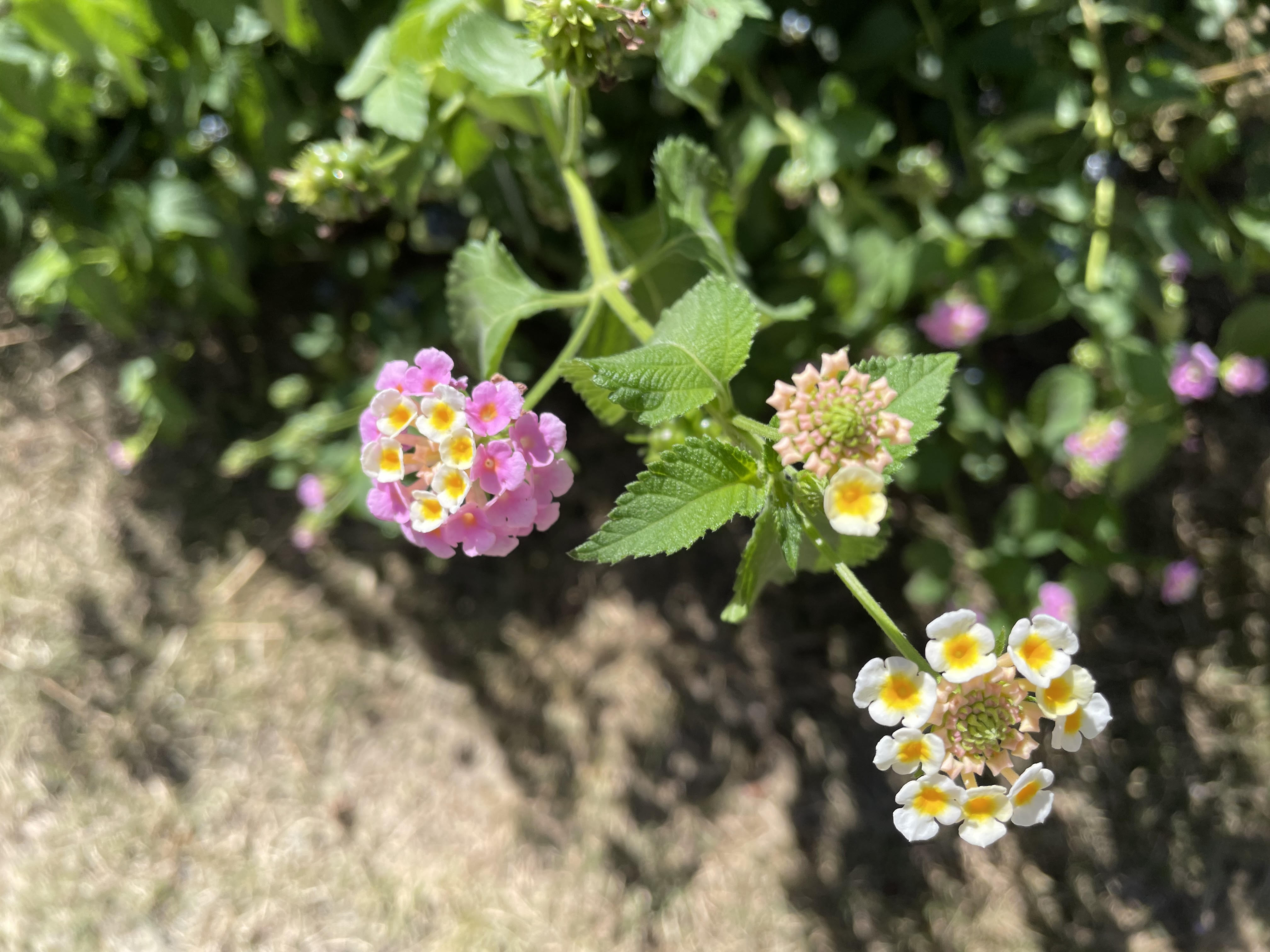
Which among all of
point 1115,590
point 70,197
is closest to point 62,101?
point 70,197

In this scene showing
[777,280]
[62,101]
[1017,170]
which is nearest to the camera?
[62,101]

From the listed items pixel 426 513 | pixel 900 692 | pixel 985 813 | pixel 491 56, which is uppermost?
pixel 491 56

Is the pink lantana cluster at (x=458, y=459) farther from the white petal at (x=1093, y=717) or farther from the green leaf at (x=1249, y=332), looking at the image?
the green leaf at (x=1249, y=332)

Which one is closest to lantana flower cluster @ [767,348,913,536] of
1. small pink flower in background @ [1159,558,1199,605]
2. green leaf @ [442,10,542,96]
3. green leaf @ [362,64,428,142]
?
green leaf @ [442,10,542,96]

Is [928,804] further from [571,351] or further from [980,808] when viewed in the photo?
[571,351]

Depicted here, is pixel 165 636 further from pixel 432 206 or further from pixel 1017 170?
pixel 1017 170

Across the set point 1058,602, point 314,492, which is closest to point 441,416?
point 314,492

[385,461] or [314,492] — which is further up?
[385,461]
